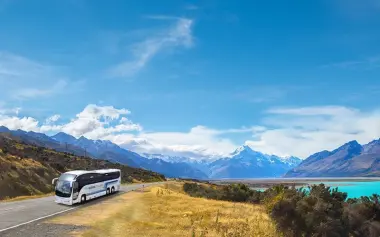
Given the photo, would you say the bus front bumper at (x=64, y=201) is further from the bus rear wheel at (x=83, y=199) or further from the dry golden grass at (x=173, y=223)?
the dry golden grass at (x=173, y=223)

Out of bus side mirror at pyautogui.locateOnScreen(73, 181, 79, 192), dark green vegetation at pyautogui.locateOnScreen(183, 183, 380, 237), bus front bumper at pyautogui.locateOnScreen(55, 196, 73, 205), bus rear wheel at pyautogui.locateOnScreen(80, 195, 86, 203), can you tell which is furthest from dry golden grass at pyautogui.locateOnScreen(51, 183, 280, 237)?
bus rear wheel at pyautogui.locateOnScreen(80, 195, 86, 203)

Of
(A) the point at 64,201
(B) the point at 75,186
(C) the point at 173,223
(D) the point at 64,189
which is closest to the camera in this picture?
(C) the point at 173,223

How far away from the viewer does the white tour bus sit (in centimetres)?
4067

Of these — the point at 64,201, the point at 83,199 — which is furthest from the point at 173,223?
the point at 83,199

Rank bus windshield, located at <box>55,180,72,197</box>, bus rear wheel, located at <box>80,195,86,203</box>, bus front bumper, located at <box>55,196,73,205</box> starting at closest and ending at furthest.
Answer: bus front bumper, located at <box>55,196,73,205</box>
bus windshield, located at <box>55,180,72,197</box>
bus rear wheel, located at <box>80,195,86,203</box>

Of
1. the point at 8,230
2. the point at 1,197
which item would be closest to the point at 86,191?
the point at 1,197

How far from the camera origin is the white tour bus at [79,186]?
4067 cm

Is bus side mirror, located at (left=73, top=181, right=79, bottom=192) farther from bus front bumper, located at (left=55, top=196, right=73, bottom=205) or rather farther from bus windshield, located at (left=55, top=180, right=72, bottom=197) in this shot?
bus front bumper, located at (left=55, top=196, right=73, bottom=205)

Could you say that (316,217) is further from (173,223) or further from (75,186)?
(75,186)

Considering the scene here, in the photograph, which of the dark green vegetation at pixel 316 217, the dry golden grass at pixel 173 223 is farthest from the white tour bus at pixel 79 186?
the dark green vegetation at pixel 316 217

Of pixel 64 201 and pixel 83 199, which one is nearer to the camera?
pixel 64 201

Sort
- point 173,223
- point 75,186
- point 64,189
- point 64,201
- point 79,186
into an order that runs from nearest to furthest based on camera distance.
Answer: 1. point 173,223
2. point 64,201
3. point 64,189
4. point 75,186
5. point 79,186

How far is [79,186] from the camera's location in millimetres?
42250

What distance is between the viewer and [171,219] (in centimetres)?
2825
